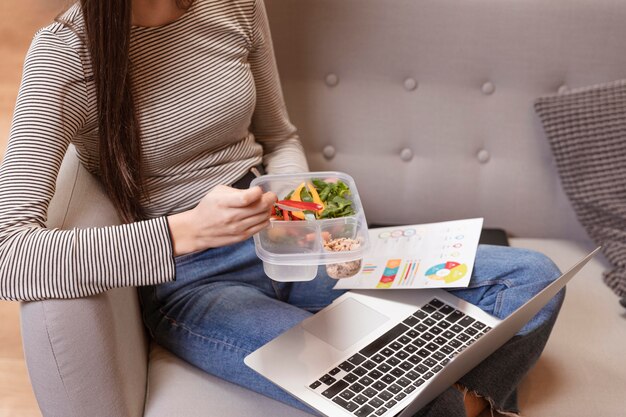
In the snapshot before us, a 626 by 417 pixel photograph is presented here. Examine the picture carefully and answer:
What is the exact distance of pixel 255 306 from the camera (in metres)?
1.23

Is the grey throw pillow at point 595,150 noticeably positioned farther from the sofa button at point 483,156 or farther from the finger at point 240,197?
the finger at point 240,197

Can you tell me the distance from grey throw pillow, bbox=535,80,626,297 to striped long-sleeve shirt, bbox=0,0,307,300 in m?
0.57

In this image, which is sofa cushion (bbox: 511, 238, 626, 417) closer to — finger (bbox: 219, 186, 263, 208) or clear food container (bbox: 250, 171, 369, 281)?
clear food container (bbox: 250, 171, 369, 281)

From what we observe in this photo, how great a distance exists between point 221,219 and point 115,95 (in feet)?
0.93

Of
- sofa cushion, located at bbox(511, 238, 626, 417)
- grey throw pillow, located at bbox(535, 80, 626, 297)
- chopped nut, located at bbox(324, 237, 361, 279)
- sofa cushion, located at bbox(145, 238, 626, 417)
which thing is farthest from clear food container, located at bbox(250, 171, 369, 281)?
grey throw pillow, located at bbox(535, 80, 626, 297)

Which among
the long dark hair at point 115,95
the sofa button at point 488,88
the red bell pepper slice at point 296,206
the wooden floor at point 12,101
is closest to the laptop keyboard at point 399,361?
the red bell pepper slice at point 296,206

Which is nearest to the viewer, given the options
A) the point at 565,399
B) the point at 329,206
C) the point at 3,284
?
the point at 3,284

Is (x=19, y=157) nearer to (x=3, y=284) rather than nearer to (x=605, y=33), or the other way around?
(x=3, y=284)

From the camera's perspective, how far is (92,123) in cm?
118

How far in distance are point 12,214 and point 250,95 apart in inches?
18.1

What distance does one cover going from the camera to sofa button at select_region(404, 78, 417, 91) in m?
1.63

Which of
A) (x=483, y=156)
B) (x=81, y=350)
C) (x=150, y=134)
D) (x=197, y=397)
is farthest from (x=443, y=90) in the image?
(x=81, y=350)

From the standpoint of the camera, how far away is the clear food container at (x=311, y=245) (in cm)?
110

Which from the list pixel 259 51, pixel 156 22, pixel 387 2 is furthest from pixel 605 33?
pixel 156 22
